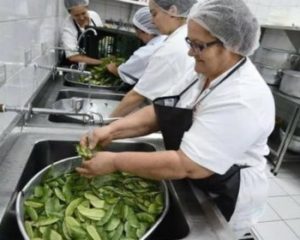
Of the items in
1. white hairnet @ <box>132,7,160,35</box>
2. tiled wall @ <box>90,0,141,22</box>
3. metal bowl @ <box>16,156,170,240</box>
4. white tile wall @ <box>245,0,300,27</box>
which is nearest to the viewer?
metal bowl @ <box>16,156,170,240</box>

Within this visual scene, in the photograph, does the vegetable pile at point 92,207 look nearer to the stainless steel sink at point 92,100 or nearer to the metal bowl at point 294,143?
the stainless steel sink at point 92,100

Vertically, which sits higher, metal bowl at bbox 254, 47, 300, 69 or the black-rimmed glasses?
the black-rimmed glasses

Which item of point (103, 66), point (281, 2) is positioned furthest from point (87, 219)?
point (281, 2)

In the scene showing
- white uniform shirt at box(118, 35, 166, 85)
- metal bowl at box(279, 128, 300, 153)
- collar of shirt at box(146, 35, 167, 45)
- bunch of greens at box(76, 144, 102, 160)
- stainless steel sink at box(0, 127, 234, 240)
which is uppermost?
collar of shirt at box(146, 35, 167, 45)

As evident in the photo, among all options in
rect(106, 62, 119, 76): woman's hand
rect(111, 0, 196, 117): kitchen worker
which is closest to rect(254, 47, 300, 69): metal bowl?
rect(106, 62, 119, 76): woman's hand

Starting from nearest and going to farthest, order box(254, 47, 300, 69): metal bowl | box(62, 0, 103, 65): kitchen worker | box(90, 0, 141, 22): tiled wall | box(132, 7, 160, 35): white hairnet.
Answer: box(132, 7, 160, 35): white hairnet < box(62, 0, 103, 65): kitchen worker < box(254, 47, 300, 69): metal bowl < box(90, 0, 141, 22): tiled wall

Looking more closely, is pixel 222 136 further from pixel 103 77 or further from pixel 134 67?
pixel 103 77

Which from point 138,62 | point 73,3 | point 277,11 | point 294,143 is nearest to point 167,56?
point 138,62

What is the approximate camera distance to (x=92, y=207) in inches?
29.7

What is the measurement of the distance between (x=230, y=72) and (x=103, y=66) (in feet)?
4.35

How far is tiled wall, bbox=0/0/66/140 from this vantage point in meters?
0.77

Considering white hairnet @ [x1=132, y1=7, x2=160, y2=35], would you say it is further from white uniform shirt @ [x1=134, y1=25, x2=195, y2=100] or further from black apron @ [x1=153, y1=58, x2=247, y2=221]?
black apron @ [x1=153, y1=58, x2=247, y2=221]

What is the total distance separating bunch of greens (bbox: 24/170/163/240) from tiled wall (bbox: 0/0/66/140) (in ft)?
0.77

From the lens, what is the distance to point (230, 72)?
0.78m
